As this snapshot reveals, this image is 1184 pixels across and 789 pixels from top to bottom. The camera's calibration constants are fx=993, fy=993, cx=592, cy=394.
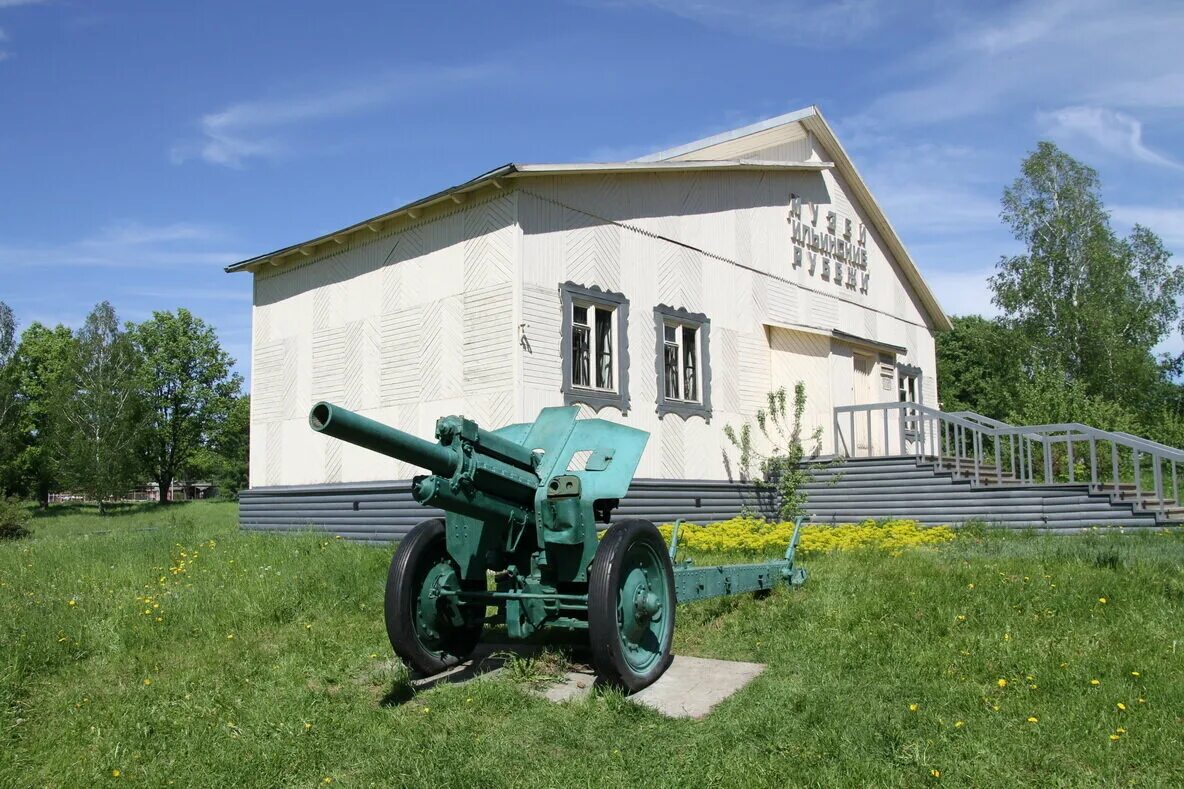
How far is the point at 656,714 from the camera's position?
6.01m

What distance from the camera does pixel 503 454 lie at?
261 inches

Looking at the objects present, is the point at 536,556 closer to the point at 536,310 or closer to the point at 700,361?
the point at 536,310

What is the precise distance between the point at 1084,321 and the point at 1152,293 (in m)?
3.53

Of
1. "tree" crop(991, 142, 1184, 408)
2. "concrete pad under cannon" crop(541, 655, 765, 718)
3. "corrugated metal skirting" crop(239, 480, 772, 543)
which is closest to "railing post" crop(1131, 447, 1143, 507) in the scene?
"corrugated metal skirting" crop(239, 480, 772, 543)

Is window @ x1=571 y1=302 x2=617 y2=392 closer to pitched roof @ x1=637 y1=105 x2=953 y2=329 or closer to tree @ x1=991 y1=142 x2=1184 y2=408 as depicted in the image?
pitched roof @ x1=637 y1=105 x2=953 y2=329

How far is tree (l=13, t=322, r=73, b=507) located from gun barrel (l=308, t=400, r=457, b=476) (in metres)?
51.3

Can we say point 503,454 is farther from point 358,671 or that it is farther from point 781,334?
point 781,334

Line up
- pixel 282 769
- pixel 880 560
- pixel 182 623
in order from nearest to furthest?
pixel 282 769, pixel 182 623, pixel 880 560

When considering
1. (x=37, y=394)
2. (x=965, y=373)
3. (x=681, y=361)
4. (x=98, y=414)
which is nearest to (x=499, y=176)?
(x=681, y=361)

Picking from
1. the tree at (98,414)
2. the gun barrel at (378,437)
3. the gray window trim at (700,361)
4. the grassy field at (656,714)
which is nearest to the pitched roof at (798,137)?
the gray window trim at (700,361)

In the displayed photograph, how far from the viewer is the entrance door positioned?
20453 millimetres

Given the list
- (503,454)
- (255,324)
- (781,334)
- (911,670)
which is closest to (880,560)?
(911,670)

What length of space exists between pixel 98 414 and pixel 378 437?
147ft

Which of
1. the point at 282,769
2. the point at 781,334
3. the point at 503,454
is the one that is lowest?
the point at 282,769
